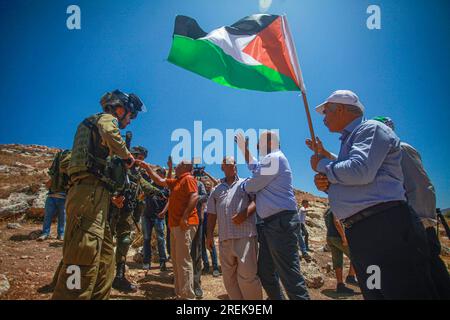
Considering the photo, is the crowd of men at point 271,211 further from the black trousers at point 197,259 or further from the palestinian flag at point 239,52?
the palestinian flag at point 239,52

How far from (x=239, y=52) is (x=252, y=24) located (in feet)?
1.87

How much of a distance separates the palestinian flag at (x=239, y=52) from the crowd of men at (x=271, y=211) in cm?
88

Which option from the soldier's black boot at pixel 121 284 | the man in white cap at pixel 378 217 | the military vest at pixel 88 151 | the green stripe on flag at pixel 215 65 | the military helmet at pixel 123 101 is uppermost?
the green stripe on flag at pixel 215 65

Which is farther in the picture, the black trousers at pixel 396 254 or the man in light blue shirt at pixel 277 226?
the man in light blue shirt at pixel 277 226

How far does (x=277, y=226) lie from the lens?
3562 millimetres

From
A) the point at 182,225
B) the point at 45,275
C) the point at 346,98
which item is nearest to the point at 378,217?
the point at 346,98

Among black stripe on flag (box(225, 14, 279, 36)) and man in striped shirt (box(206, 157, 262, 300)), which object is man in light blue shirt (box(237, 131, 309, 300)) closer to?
man in striped shirt (box(206, 157, 262, 300))

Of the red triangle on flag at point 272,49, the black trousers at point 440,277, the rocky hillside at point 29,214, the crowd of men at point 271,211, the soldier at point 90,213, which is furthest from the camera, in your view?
the rocky hillside at point 29,214

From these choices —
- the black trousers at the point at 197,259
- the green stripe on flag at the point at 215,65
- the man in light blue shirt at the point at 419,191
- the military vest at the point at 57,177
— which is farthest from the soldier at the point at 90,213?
the military vest at the point at 57,177

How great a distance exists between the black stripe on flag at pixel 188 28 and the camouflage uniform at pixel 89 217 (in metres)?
1.81

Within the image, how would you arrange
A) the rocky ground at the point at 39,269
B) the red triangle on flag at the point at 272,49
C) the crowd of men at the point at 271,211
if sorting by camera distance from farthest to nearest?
→ 1. the rocky ground at the point at 39,269
2. the red triangle on flag at the point at 272,49
3. the crowd of men at the point at 271,211

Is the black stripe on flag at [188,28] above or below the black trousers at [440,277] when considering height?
above

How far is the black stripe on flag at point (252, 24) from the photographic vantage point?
14.1ft
